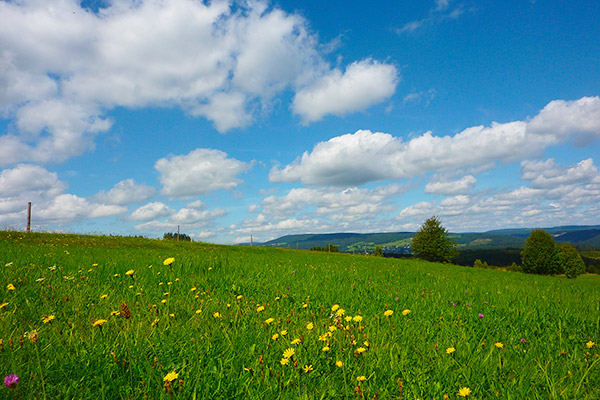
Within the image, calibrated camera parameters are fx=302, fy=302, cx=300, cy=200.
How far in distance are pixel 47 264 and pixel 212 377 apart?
6.64 m

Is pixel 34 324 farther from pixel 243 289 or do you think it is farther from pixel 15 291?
pixel 243 289

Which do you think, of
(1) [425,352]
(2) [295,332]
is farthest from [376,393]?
(2) [295,332]

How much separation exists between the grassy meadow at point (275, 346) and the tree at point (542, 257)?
71.8 metres

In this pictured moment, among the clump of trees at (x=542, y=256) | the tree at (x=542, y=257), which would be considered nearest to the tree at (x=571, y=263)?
the clump of trees at (x=542, y=256)

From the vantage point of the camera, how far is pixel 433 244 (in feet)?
207

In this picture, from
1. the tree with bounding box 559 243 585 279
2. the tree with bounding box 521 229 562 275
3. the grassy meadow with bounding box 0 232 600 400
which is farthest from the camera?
the tree with bounding box 559 243 585 279

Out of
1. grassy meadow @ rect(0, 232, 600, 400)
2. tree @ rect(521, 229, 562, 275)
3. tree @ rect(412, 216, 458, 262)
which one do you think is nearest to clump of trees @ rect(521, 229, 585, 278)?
tree @ rect(521, 229, 562, 275)

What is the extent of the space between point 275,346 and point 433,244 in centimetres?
6667

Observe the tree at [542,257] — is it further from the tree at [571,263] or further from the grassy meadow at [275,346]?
the grassy meadow at [275,346]

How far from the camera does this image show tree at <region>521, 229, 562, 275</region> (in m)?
61.0

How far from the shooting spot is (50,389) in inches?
84.4

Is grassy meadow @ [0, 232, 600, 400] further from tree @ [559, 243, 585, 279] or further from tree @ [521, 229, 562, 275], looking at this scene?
tree @ [559, 243, 585, 279]

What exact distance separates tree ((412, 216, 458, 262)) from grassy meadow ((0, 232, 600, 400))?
206ft

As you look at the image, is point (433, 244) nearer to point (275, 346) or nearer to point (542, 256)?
point (542, 256)
